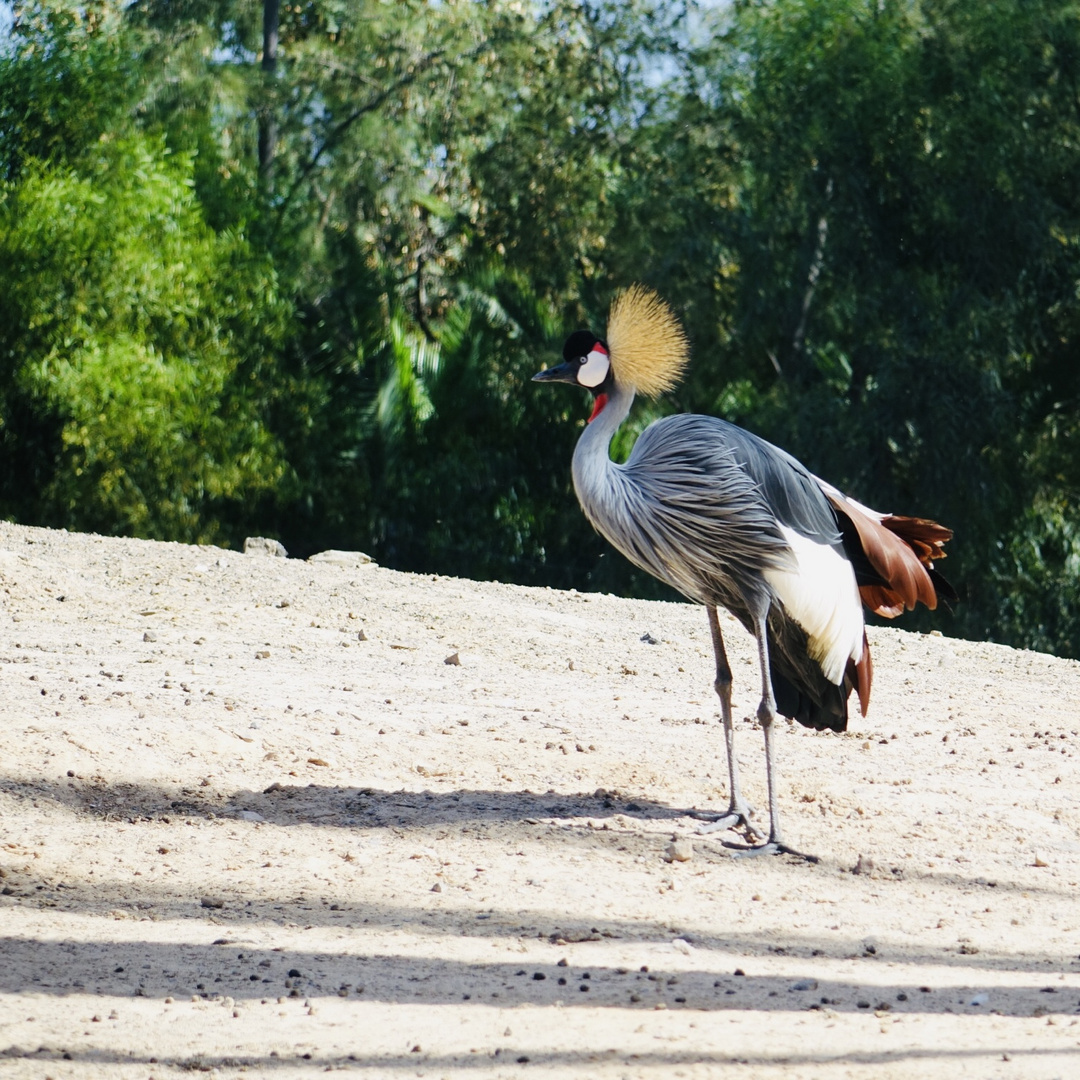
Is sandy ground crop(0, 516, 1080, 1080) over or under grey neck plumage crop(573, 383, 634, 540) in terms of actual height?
under

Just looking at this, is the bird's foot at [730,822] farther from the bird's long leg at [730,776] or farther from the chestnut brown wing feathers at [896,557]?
the chestnut brown wing feathers at [896,557]

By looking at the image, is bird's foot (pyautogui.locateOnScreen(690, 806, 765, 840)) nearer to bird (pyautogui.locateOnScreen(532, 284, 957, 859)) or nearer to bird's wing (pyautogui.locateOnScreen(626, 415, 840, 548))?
bird (pyautogui.locateOnScreen(532, 284, 957, 859))

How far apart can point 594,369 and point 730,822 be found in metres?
1.95

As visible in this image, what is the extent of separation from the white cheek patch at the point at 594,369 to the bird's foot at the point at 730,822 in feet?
6.08

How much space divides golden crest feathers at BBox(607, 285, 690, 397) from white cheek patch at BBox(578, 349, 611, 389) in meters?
0.04

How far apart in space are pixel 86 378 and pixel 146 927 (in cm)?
1533

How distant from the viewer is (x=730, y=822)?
5879 millimetres

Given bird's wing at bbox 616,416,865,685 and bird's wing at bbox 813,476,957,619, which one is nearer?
bird's wing at bbox 616,416,865,685

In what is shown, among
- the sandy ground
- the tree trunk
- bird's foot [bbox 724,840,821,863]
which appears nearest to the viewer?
the sandy ground

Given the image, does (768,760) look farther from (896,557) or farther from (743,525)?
(896,557)

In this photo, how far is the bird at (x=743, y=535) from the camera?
576 centimetres

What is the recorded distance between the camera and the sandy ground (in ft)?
12.2

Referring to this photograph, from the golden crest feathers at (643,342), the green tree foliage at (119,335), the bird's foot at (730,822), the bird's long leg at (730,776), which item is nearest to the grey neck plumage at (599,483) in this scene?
the golden crest feathers at (643,342)

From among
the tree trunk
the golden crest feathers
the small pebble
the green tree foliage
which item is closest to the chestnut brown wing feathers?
the golden crest feathers
